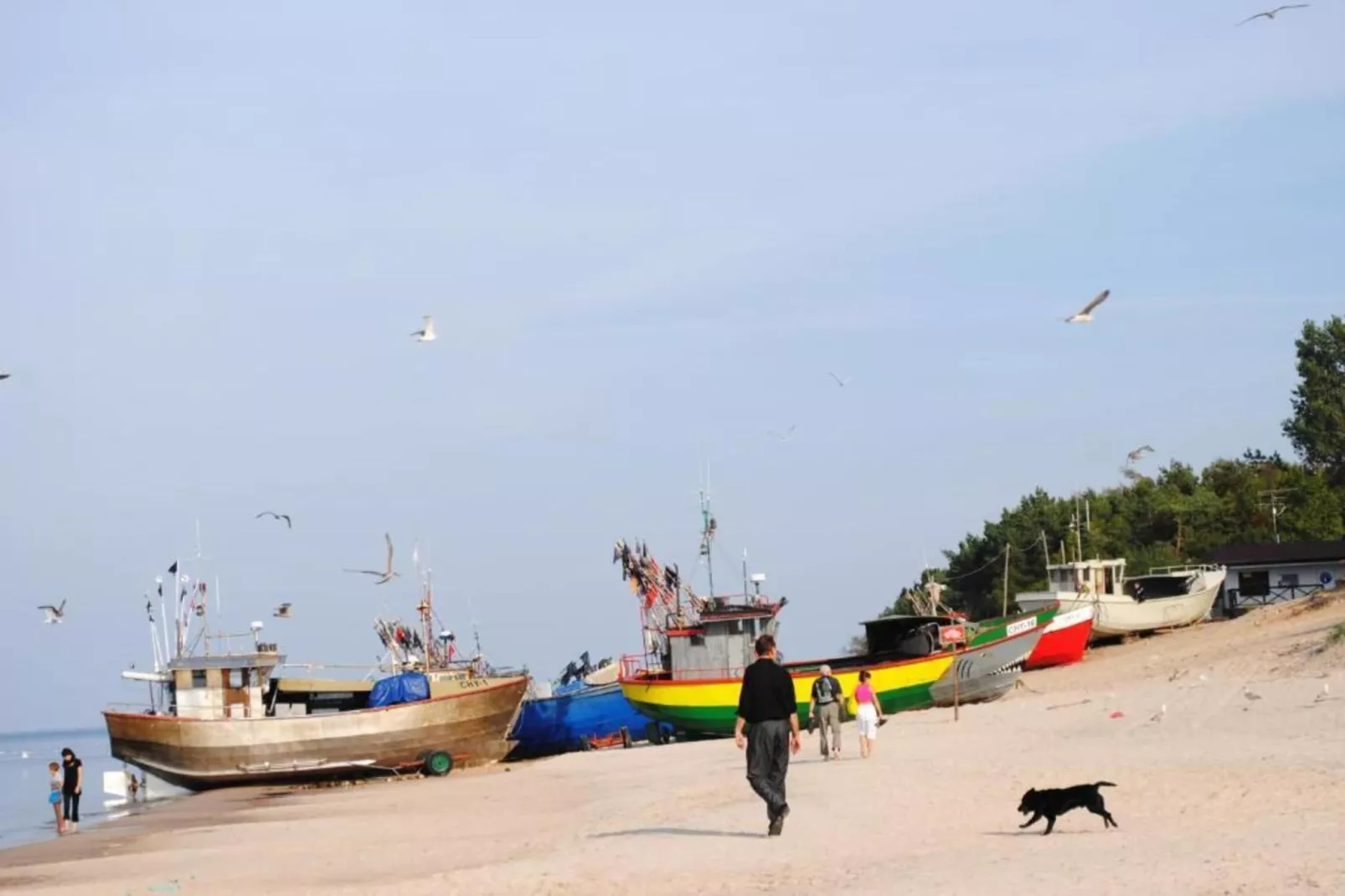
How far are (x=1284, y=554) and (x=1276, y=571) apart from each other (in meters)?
1.02

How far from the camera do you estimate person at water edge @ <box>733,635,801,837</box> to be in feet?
46.6

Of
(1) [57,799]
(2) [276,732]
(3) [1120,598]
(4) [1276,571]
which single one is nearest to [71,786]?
(1) [57,799]

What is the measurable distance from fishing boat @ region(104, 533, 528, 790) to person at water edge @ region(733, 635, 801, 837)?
1021 inches

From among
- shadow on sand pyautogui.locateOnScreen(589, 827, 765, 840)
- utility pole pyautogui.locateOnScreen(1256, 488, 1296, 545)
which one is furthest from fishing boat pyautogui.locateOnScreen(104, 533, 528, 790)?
utility pole pyautogui.locateOnScreen(1256, 488, 1296, 545)

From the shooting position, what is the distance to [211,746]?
39.1 m

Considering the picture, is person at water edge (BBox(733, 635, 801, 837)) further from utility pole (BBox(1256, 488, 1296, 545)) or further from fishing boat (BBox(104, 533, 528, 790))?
utility pole (BBox(1256, 488, 1296, 545))

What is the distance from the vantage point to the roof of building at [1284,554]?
5291 cm

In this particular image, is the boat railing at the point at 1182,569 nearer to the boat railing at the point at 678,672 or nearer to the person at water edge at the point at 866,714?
the boat railing at the point at 678,672

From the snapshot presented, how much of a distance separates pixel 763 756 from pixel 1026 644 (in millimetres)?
24097

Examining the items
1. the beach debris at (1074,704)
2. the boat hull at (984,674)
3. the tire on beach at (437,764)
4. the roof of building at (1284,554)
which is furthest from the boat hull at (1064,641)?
the tire on beach at (437,764)

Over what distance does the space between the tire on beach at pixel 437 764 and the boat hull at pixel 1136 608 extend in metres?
19.5

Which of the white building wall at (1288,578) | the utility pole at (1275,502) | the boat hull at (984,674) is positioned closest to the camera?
the boat hull at (984,674)

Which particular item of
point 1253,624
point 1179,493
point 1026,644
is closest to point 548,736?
point 1026,644

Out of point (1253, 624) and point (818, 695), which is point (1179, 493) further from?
point (818, 695)
